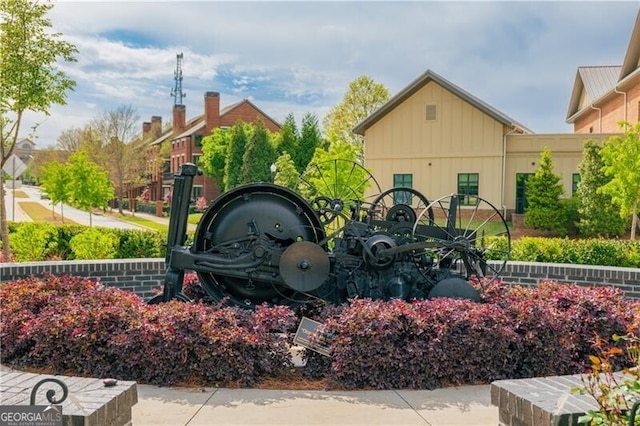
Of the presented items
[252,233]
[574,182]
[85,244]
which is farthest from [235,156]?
[252,233]

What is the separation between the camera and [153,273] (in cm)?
977

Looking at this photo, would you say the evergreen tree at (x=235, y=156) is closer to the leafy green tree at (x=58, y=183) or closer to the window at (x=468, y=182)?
the leafy green tree at (x=58, y=183)

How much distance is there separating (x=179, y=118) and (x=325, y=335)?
64.9 metres

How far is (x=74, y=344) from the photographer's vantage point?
540 cm

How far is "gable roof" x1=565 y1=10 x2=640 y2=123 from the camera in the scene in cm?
2848

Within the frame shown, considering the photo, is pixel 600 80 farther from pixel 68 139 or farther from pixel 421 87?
pixel 68 139

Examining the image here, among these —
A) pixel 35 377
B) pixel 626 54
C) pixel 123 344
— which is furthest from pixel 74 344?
pixel 626 54

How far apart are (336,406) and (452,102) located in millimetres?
27222

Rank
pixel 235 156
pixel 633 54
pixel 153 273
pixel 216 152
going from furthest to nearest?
pixel 216 152 → pixel 235 156 → pixel 633 54 → pixel 153 273

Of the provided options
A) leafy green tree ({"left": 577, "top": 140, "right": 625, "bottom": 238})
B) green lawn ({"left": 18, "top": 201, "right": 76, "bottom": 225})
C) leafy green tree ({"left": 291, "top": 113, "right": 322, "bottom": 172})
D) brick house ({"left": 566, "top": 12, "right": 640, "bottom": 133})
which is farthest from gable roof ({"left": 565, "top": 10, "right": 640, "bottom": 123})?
green lawn ({"left": 18, "top": 201, "right": 76, "bottom": 225})

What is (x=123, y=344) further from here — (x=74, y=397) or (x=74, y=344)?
(x=74, y=397)

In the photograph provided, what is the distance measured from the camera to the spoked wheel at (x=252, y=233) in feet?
22.9

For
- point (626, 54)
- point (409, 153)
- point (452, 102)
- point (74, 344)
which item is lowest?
point (74, 344)

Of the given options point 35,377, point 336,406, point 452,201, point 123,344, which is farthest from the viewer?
point 452,201
